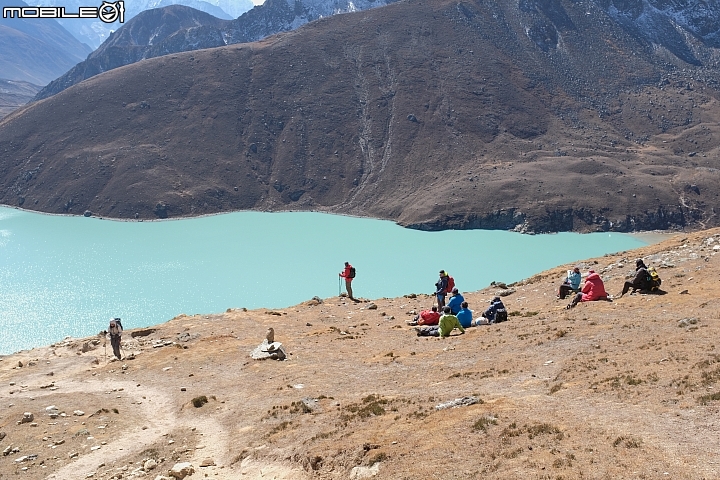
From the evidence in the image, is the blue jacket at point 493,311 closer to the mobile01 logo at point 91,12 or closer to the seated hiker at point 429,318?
the seated hiker at point 429,318

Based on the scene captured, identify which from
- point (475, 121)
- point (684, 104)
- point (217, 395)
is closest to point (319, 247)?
point (475, 121)

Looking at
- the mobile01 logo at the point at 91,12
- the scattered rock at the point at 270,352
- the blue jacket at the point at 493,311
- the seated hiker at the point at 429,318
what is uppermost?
the mobile01 logo at the point at 91,12

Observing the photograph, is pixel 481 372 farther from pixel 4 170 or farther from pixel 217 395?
pixel 4 170

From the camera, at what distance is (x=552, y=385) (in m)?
15.0

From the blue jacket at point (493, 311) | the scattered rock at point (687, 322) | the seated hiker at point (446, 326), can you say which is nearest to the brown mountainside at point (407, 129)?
the blue jacket at point (493, 311)

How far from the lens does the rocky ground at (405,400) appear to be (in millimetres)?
11297

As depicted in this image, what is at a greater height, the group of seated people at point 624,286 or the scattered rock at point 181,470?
the group of seated people at point 624,286

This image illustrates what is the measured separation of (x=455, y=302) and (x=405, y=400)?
971 cm

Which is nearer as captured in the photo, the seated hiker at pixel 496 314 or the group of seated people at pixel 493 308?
the group of seated people at pixel 493 308

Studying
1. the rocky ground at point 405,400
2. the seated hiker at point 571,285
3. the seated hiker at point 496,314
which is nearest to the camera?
the rocky ground at point 405,400

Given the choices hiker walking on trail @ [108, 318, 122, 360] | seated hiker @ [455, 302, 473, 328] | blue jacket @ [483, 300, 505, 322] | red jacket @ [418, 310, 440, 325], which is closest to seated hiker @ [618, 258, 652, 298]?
blue jacket @ [483, 300, 505, 322]

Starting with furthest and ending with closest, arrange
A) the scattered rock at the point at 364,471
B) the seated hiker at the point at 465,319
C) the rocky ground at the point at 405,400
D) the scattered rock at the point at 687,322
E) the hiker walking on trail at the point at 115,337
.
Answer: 1. the hiker walking on trail at the point at 115,337
2. the seated hiker at the point at 465,319
3. the scattered rock at the point at 687,322
4. the scattered rock at the point at 364,471
5. the rocky ground at the point at 405,400

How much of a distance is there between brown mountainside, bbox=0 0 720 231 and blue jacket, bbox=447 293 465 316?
292 ft

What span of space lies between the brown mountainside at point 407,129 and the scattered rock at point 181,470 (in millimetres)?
102373
